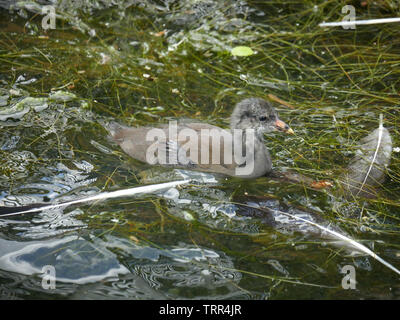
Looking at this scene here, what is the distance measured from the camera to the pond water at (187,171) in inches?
135

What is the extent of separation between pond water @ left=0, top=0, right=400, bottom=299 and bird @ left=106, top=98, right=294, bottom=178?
12 cm

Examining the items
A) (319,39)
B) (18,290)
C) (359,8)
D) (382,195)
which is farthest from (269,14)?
(18,290)

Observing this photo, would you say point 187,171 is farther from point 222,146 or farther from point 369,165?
point 369,165

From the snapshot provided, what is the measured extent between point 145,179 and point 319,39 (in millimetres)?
3431

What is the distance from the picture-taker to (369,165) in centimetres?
443

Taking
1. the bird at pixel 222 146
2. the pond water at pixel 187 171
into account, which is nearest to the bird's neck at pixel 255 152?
the bird at pixel 222 146

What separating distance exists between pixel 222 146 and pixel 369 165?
4.43ft

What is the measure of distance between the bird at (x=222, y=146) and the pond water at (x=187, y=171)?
12 cm

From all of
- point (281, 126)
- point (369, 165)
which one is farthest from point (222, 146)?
point (369, 165)

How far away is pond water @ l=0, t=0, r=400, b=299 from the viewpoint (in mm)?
3424

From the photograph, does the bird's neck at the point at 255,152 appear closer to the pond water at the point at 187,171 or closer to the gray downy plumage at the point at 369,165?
the pond water at the point at 187,171

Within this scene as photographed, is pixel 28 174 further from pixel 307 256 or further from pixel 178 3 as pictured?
pixel 178 3

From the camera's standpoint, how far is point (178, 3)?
6949mm

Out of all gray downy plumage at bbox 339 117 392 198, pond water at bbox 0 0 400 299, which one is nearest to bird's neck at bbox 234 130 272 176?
pond water at bbox 0 0 400 299
